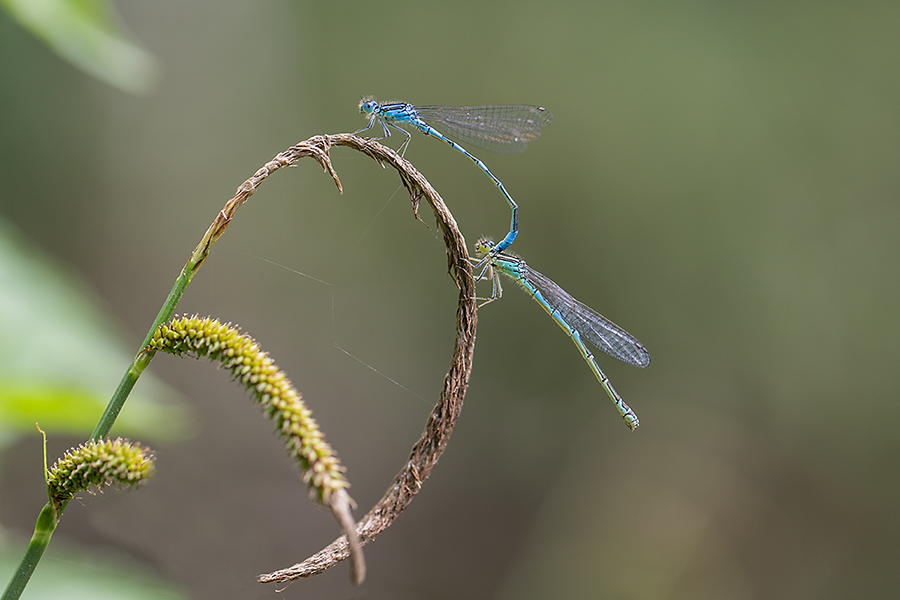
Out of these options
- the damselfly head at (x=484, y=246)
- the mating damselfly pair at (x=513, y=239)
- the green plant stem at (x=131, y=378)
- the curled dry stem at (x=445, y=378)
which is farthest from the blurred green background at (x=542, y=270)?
the green plant stem at (x=131, y=378)

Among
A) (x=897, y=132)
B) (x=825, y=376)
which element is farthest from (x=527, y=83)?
(x=825, y=376)

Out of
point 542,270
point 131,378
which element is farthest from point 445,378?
point 542,270

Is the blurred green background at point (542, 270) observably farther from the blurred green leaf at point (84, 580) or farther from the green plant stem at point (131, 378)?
the green plant stem at point (131, 378)

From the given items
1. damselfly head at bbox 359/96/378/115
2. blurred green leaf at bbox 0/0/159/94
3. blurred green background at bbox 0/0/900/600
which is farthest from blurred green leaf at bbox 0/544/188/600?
blurred green background at bbox 0/0/900/600

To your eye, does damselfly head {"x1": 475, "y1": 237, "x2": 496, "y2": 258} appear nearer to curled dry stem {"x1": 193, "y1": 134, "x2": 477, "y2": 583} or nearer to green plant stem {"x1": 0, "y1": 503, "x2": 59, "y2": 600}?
curled dry stem {"x1": 193, "y1": 134, "x2": 477, "y2": 583}

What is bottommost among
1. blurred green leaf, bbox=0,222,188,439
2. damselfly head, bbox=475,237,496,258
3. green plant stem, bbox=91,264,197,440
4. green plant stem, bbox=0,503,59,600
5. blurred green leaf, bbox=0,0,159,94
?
green plant stem, bbox=0,503,59,600

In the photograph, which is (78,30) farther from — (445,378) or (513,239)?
(513,239)

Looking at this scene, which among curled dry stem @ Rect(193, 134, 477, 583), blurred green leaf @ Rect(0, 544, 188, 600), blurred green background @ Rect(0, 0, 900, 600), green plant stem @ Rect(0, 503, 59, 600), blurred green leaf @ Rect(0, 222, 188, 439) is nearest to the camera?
green plant stem @ Rect(0, 503, 59, 600)
